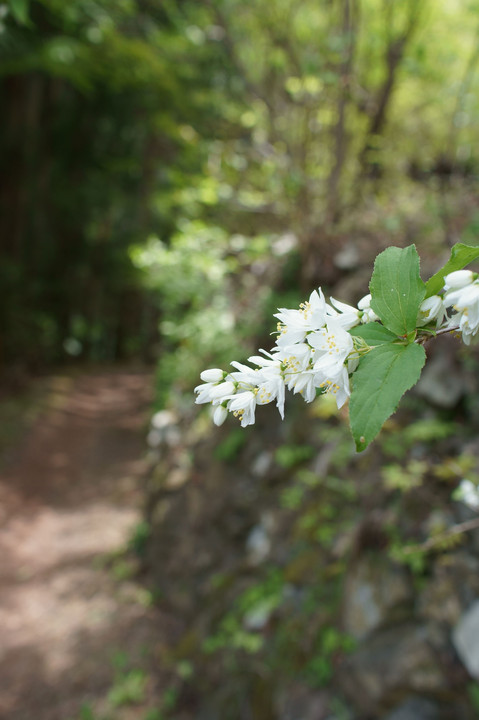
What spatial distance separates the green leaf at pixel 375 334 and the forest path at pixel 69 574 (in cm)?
465

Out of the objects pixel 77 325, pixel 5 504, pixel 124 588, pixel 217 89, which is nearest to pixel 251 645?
→ pixel 124 588

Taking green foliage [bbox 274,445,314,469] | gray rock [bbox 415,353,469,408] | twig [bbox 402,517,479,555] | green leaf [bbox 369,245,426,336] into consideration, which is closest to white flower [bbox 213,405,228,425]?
green leaf [bbox 369,245,426,336]

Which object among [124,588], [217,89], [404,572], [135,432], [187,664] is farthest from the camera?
[135,432]

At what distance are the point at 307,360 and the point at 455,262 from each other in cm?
28

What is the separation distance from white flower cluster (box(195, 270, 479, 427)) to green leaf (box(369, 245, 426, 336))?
0.04 metres

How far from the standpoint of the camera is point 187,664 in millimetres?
4422

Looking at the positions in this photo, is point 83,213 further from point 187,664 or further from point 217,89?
point 187,664

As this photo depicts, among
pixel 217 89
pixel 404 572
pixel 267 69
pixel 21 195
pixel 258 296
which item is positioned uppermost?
pixel 21 195

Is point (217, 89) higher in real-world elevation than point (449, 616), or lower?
higher

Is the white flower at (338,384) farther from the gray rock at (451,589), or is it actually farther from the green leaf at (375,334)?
the gray rock at (451,589)

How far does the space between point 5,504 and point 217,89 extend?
659 centimetres

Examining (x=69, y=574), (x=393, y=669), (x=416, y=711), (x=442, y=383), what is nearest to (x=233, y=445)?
(x=442, y=383)

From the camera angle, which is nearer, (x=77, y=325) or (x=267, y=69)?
(x=267, y=69)

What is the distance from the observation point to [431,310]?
0.82 metres
